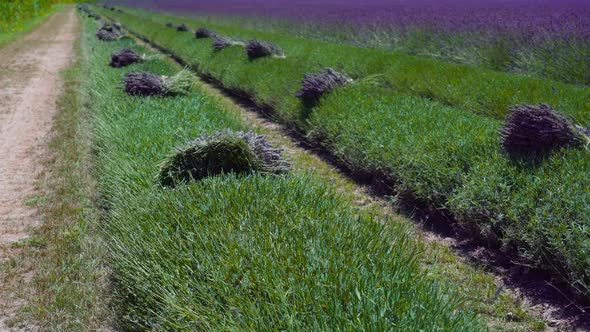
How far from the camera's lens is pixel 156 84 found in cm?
819

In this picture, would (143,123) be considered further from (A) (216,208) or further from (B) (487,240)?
(B) (487,240)

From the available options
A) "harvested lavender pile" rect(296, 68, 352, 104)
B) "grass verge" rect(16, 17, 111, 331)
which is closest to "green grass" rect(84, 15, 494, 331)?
"grass verge" rect(16, 17, 111, 331)

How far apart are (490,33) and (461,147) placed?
7.49m

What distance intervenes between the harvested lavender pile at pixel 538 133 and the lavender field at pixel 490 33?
187 inches

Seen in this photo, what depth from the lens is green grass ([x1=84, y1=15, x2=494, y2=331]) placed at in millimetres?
2531

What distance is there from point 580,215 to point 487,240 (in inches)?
34.2

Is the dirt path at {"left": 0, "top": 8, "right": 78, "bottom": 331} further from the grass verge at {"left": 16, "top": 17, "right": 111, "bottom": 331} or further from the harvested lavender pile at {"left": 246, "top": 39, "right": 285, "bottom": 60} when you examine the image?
the harvested lavender pile at {"left": 246, "top": 39, "right": 285, "bottom": 60}

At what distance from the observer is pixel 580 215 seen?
3.93m

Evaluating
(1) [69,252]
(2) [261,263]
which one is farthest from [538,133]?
(1) [69,252]

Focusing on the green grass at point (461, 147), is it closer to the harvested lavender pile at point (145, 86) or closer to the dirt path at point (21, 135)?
the harvested lavender pile at point (145, 86)

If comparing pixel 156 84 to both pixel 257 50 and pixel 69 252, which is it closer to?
pixel 69 252

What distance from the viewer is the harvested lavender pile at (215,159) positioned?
4680mm

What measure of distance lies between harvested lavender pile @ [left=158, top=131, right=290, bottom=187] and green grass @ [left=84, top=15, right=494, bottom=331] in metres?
0.15

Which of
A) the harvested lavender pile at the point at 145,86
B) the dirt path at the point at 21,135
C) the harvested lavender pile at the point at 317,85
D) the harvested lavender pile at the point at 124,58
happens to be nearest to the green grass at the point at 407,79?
the harvested lavender pile at the point at 317,85
